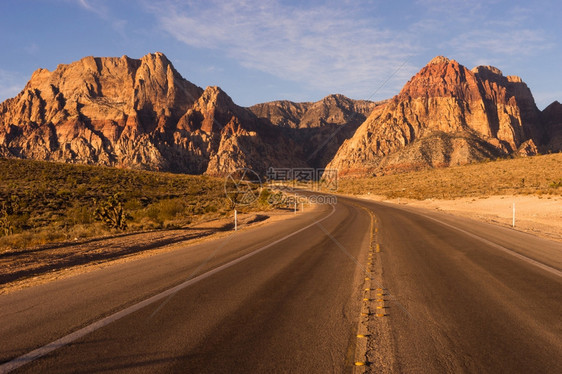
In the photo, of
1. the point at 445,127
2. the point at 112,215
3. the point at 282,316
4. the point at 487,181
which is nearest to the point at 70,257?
the point at 282,316

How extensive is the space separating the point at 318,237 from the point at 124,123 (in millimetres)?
153899

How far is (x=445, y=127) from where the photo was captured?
119m

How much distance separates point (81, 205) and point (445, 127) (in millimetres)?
117924

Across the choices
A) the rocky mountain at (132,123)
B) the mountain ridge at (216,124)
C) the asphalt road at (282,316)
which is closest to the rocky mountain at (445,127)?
the mountain ridge at (216,124)

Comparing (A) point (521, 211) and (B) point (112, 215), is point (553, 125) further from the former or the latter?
(B) point (112, 215)

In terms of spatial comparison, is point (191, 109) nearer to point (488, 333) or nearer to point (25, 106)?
point (25, 106)

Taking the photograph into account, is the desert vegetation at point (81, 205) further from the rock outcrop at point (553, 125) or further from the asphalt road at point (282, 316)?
the rock outcrop at point (553, 125)

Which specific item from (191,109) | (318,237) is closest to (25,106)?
(191,109)

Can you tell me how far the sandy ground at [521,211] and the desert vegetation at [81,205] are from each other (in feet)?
63.8

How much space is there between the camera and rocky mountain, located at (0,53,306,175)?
458 feet

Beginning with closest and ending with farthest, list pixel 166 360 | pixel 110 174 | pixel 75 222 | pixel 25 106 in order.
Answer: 1. pixel 166 360
2. pixel 75 222
3. pixel 110 174
4. pixel 25 106

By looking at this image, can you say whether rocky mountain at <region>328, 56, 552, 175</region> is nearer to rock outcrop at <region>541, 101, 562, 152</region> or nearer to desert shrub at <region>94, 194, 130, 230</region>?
rock outcrop at <region>541, 101, 562, 152</region>

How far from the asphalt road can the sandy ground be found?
9750 mm

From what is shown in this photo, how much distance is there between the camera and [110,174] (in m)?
51.9
